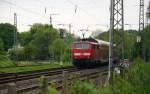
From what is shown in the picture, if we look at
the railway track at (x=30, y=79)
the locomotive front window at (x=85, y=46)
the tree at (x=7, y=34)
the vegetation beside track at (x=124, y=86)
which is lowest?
the railway track at (x=30, y=79)

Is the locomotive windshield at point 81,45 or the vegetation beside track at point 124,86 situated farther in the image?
the locomotive windshield at point 81,45

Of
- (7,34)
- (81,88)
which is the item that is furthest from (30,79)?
(7,34)

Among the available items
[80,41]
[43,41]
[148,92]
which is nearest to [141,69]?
[148,92]

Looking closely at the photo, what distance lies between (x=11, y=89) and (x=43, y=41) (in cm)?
12062

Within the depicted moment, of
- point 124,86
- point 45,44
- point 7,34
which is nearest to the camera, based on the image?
point 124,86

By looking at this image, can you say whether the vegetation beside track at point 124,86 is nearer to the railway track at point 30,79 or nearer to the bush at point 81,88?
the bush at point 81,88

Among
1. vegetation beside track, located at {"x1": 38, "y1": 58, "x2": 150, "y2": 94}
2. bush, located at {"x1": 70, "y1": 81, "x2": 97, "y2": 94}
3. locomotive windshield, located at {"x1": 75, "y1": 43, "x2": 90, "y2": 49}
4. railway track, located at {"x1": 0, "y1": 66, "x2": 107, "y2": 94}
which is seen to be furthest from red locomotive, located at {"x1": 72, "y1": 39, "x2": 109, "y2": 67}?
bush, located at {"x1": 70, "y1": 81, "x2": 97, "y2": 94}

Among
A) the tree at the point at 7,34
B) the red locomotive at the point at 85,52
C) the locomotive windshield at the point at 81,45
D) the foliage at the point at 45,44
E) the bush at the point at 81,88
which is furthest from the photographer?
the tree at the point at 7,34

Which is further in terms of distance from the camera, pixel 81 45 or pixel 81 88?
pixel 81 45

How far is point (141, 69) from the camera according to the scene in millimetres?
15641

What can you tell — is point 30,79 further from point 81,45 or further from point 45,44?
point 45,44

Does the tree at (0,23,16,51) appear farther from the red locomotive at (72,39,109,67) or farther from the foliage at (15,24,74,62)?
the red locomotive at (72,39,109,67)

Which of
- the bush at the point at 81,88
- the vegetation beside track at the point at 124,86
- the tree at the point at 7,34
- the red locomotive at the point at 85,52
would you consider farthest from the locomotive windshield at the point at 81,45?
the tree at the point at 7,34

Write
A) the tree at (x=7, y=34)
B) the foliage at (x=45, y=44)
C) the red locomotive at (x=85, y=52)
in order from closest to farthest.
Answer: the red locomotive at (x=85, y=52), the foliage at (x=45, y=44), the tree at (x=7, y=34)
